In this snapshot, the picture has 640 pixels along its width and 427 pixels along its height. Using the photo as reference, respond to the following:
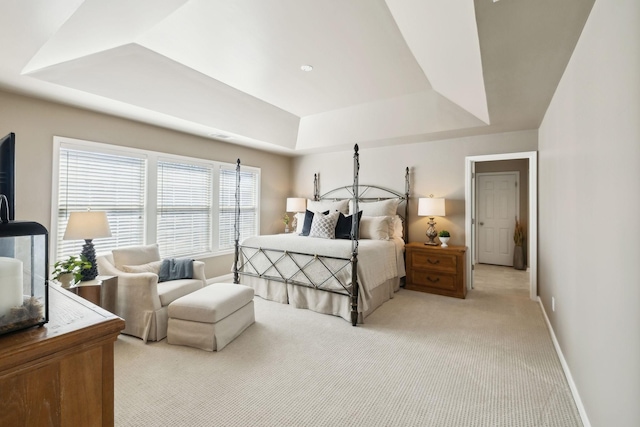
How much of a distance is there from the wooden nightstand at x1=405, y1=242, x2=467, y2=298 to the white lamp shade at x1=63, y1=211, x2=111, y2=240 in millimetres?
3798

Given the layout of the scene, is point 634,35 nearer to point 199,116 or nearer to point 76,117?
point 199,116

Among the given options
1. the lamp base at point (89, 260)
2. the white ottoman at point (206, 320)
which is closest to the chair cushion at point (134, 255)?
the lamp base at point (89, 260)

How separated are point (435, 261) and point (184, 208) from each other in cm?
378

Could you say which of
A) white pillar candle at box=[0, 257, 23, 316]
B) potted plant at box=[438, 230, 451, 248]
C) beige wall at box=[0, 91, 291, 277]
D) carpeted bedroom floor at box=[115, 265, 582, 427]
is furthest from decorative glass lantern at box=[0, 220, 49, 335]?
potted plant at box=[438, 230, 451, 248]

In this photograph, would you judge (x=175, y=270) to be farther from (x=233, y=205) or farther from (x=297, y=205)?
(x=297, y=205)

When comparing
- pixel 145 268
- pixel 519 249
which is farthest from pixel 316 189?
pixel 519 249

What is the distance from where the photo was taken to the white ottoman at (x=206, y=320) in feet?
8.55

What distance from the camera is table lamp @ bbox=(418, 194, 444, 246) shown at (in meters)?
4.40

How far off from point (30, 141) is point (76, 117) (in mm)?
514

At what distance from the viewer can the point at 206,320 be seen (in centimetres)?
261

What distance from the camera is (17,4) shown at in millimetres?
1684

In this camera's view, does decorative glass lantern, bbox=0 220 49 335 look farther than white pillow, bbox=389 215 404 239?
No

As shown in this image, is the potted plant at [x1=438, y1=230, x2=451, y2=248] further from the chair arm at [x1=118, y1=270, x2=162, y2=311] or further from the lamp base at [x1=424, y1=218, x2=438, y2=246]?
the chair arm at [x1=118, y1=270, x2=162, y2=311]

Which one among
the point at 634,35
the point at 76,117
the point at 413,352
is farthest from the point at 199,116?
the point at 634,35
